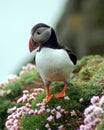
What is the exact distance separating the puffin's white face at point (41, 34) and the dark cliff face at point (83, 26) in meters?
10.1

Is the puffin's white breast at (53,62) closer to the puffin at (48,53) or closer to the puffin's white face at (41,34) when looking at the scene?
the puffin at (48,53)

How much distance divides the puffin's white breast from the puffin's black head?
112 mm

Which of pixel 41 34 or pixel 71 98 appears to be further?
pixel 71 98

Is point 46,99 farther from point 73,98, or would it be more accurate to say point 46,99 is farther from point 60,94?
point 73,98

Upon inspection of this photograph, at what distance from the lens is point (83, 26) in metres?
19.4

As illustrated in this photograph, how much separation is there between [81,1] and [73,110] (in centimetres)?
1213

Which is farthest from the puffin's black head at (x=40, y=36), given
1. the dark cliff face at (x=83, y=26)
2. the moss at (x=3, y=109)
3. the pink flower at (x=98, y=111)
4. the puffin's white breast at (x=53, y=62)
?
the dark cliff face at (x=83, y=26)

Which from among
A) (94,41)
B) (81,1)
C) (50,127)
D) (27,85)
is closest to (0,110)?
(27,85)

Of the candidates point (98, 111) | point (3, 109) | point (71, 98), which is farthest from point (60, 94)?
Result: point (3, 109)

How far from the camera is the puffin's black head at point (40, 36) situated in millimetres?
7961

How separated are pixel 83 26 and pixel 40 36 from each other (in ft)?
37.6

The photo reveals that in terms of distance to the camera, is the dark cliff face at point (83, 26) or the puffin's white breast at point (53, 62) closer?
the puffin's white breast at point (53, 62)

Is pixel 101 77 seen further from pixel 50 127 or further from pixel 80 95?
pixel 50 127

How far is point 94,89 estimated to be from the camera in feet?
28.1
